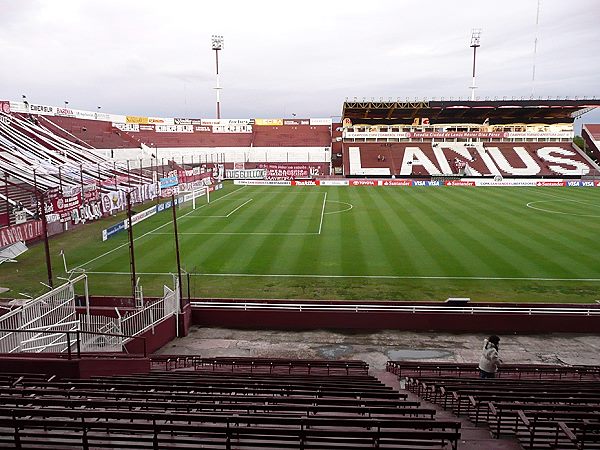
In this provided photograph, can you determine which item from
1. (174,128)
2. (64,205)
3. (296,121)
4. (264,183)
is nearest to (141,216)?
(64,205)

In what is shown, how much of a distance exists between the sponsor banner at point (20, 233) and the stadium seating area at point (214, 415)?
21774 millimetres

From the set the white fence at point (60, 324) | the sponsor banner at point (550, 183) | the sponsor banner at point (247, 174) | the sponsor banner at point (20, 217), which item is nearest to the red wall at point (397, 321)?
the white fence at point (60, 324)

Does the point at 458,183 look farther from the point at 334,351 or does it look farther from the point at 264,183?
the point at 334,351

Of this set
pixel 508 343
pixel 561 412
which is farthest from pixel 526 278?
pixel 561 412

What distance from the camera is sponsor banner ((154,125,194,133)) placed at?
303ft

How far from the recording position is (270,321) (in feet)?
59.4

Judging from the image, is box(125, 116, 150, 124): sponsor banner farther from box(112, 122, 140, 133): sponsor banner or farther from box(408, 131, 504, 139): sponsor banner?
box(408, 131, 504, 139): sponsor banner

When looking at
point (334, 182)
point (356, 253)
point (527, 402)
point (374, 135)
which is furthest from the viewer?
point (374, 135)

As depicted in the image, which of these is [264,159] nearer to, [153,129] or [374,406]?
[153,129]

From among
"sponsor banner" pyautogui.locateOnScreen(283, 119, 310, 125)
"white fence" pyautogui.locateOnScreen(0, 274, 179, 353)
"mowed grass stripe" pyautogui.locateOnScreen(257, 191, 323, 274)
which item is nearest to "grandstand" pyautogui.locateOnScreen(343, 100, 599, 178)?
"sponsor banner" pyautogui.locateOnScreen(283, 119, 310, 125)

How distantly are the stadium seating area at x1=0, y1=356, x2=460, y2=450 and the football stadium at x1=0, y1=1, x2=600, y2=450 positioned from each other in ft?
0.14

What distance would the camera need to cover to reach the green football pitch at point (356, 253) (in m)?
22.1

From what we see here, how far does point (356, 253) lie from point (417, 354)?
12890 mm

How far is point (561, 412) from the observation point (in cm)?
652
